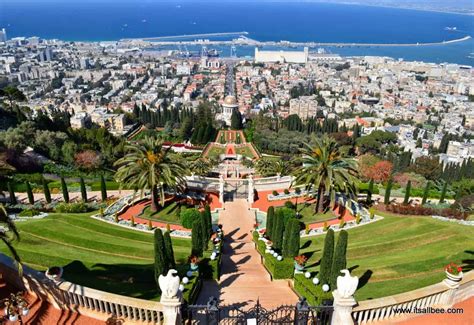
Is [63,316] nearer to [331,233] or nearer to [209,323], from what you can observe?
[209,323]

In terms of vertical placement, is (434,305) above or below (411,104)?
above

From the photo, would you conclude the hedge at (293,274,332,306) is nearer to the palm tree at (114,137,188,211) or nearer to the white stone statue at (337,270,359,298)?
the white stone statue at (337,270,359,298)

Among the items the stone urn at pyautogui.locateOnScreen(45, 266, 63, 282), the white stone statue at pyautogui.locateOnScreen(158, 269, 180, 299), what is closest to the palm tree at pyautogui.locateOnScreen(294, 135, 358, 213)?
the white stone statue at pyautogui.locateOnScreen(158, 269, 180, 299)

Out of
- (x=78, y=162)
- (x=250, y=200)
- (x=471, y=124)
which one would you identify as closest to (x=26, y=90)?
(x=78, y=162)

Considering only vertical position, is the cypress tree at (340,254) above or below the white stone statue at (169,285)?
below

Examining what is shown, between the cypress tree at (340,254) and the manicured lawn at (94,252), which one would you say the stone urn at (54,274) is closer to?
the manicured lawn at (94,252)

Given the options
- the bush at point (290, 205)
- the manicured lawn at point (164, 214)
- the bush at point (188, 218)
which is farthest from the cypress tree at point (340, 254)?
the manicured lawn at point (164, 214)
